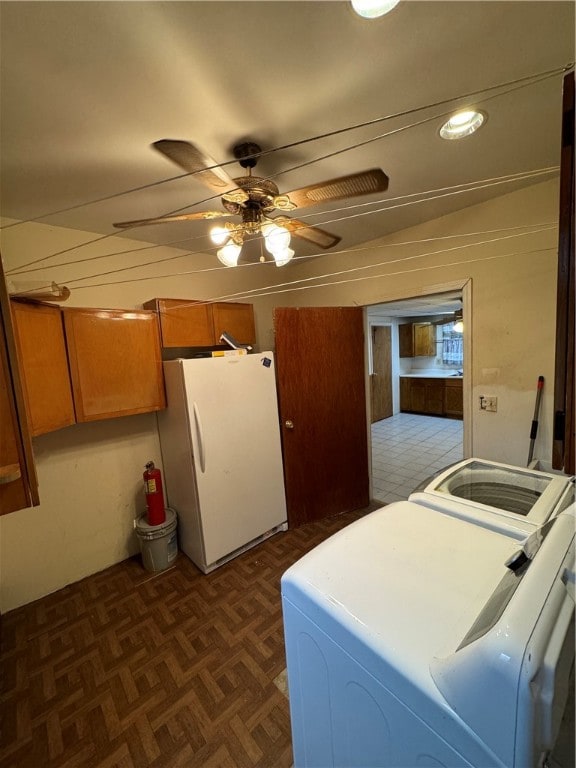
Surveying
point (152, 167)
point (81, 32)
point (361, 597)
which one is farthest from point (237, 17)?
point (361, 597)

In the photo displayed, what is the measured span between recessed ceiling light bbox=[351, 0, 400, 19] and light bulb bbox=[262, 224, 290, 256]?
70cm

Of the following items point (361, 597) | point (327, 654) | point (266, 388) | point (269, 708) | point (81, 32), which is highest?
point (81, 32)

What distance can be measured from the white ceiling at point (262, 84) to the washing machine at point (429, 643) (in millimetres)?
1353

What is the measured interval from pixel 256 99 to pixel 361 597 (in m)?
1.59

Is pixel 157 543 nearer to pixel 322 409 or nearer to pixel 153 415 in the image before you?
pixel 153 415

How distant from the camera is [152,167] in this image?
56.0 inches

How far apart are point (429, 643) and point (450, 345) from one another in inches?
279

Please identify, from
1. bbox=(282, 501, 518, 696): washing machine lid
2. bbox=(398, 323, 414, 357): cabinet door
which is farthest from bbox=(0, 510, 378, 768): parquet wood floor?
bbox=(398, 323, 414, 357): cabinet door

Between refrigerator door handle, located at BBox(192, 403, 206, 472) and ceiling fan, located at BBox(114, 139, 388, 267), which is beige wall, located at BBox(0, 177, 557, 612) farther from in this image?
ceiling fan, located at BBox(114, 139, 388, 267)

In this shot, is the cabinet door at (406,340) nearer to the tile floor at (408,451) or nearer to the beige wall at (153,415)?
the tile floor at (408,451)

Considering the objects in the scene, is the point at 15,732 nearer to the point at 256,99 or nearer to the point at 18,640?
the point at 18,640

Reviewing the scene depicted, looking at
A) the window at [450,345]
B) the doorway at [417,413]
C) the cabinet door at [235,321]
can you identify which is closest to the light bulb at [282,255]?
the cabinet door at [235,321]

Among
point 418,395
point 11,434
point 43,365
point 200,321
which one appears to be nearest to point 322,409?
point 200,321

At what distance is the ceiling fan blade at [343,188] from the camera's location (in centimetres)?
112
